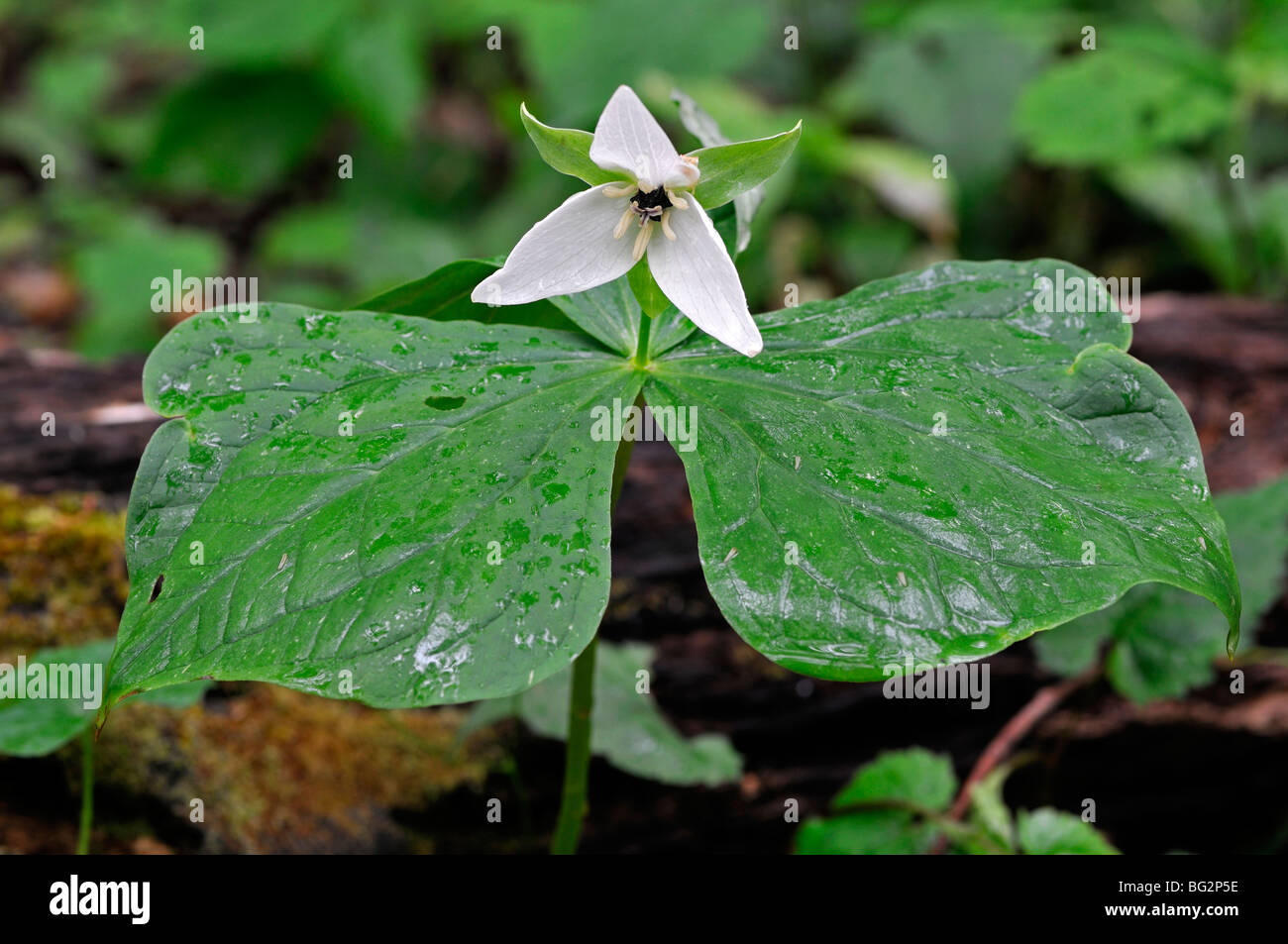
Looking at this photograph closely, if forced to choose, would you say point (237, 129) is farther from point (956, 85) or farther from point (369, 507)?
point (369, 507)

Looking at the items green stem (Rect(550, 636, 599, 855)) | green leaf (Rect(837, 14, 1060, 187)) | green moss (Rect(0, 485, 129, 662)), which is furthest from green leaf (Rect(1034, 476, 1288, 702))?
→ green leaf (Rect(837, 14, 1060, 187))

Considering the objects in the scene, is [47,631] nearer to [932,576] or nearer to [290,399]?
[290,399]

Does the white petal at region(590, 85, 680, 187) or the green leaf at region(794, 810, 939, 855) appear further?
the green leaf at region(794, 810, 939, 855)

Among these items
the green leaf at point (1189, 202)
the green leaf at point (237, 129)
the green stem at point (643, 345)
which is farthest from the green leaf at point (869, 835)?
the green leaf at point (237, 129)

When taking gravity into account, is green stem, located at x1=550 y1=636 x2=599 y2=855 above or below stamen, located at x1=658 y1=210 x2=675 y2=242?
below

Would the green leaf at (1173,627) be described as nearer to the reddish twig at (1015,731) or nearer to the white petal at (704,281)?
the reddish twig at (1015,731)

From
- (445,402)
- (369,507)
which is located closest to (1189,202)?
(445,402)

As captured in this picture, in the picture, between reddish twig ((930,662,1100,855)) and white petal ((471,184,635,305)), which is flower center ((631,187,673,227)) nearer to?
white petal ((471,184,635,305))
